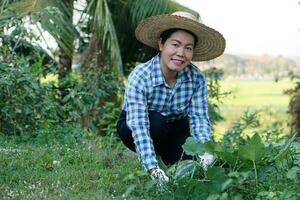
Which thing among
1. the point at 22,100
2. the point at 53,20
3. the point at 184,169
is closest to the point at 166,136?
the point at 184,169

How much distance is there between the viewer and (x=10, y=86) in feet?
18.4

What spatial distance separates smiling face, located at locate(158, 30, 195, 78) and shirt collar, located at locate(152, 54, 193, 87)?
1.5 inches

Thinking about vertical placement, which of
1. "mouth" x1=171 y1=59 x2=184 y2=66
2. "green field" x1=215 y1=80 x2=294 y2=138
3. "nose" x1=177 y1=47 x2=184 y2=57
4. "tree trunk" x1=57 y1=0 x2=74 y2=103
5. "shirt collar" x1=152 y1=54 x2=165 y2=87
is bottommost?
"green field" x1=215 y1=80 x2=294 y2=138

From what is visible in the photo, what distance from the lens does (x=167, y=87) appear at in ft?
12.7

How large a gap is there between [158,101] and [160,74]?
18cm

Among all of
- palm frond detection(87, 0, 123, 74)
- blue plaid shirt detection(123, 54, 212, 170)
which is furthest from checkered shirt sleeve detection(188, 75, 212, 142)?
palm frond detection(87, 0, 123, 74)

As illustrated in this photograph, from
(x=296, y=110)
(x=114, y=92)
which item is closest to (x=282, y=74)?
(x=296, y=110)

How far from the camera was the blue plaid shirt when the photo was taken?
3.66m

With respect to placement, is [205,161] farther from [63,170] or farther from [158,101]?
[63,170]

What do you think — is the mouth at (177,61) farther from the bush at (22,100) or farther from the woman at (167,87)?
the bush at (22,100)

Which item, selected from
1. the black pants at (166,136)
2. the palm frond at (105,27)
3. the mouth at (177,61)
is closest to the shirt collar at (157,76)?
the mouth at (177,61)

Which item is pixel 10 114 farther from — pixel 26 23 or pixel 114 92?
pixel 114 92

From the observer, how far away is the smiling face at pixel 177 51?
12.3 ft

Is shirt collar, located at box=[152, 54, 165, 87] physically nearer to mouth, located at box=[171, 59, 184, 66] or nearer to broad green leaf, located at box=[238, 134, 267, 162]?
mouth, located at box=[171, 59, 184, 66]
